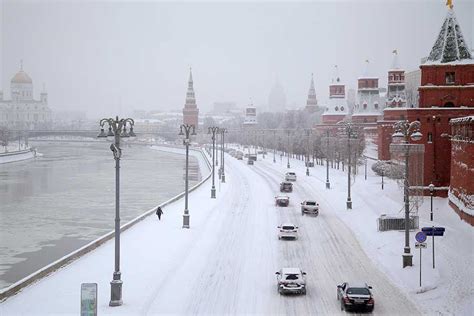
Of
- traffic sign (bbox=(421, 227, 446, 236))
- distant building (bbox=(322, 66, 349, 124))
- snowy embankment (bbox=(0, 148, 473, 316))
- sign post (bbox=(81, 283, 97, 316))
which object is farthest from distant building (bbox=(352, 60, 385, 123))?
sign post (bbox=(81, 283, 97, 316))

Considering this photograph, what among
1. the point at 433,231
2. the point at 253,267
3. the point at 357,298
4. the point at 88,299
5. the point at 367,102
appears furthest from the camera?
the point at 367,102

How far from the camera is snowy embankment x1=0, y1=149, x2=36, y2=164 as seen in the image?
11060 cm

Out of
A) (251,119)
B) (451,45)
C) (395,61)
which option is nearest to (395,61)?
(395,61)

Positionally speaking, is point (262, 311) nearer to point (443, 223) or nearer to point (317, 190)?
point (443, 223)

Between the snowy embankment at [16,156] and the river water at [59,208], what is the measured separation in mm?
28325

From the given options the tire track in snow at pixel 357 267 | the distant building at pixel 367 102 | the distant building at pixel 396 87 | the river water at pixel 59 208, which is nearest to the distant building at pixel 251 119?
the distant building at pixel 367 102

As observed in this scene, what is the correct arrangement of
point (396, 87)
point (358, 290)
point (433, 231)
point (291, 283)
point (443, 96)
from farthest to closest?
point (396, 87)
point (443, 96)
point (433, 231)
point (291, 283)
point (358, 290)

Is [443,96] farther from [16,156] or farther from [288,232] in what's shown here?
[16,156]

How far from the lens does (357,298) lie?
17.8 meters

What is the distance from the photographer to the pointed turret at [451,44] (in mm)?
42000

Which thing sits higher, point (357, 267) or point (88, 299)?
point (88, 299)

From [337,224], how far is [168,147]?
137 m

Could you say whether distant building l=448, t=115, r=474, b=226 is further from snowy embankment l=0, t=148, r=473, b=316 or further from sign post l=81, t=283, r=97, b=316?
sign post l=81, t=283, r=97, b=316

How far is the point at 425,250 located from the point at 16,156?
105721 mm
